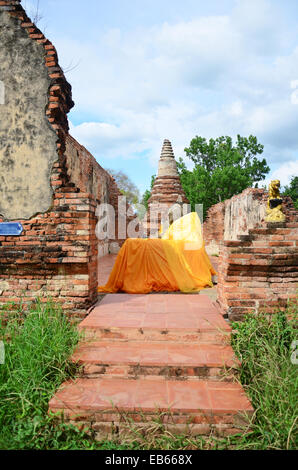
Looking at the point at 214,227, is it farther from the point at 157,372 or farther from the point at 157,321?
the point at 157,372

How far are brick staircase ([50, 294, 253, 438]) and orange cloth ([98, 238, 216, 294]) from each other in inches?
58.4

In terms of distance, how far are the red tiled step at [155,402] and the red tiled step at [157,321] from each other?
0.52 meters

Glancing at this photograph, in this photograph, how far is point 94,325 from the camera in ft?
10.1

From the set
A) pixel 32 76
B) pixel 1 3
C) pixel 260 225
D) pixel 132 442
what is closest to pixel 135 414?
pixel 132 442

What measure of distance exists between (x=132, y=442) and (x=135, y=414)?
0.57 ft

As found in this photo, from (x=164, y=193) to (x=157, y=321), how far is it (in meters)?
10.6

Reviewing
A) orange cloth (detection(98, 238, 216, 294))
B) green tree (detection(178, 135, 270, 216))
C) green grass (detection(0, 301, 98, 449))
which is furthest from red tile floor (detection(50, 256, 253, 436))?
green tree (detection(178, 135, 270, 216))

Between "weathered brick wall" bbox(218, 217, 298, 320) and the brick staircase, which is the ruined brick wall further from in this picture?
"weathered brick wall" bbox(218, 217, 298, 320)

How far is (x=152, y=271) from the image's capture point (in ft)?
17.2

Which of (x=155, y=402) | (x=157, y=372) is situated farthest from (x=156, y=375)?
(x=155, y=402)

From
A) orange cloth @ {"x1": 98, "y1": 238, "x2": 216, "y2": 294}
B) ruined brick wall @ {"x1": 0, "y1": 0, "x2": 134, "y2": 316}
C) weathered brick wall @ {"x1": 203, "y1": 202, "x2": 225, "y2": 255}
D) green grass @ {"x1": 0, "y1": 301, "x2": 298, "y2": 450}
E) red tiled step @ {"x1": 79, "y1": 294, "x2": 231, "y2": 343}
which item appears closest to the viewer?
green grass @ {"x1": 0, "y1": 301, "x2": 298, "y2": 450}

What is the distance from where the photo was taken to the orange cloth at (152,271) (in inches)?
200

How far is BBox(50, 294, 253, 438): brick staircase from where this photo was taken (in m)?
2.22

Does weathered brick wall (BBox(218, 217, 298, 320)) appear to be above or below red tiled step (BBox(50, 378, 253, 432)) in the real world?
above
